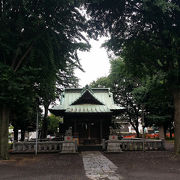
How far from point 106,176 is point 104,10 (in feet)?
35.6

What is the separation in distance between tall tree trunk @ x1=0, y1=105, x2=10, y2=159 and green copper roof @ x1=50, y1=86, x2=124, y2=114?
612cm

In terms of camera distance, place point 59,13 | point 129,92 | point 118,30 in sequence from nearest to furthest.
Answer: point 59,13, point 118,30, point 129,92

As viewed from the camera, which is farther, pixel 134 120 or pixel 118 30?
pixel 134 120

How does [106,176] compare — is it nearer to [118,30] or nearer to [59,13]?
[59,13]

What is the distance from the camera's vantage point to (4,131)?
13133 millimetres

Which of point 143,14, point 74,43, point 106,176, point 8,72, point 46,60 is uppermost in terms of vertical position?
point 143,14

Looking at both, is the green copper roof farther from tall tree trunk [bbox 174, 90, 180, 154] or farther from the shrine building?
tall tree trunk [bbox 174, 90, 180, 154]

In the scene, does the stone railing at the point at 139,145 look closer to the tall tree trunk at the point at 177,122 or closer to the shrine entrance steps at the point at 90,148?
the shrine entrance steps at the point at 90,148

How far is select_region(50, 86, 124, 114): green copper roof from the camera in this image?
1905 centimetres

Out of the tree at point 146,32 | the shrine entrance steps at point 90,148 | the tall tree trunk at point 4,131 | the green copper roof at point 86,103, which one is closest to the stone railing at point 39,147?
the shrine entrance steps at point 90,148

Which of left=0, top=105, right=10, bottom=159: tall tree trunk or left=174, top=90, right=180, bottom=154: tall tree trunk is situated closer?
left=0, top=105, right=10, bottom=159: tall tree trunk

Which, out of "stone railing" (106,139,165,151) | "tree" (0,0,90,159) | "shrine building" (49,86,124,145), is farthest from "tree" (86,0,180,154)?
"shrine building" (49,86,124,145)

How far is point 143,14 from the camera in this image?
1322 centimetres

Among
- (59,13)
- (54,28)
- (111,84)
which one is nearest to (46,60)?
(54,28)
